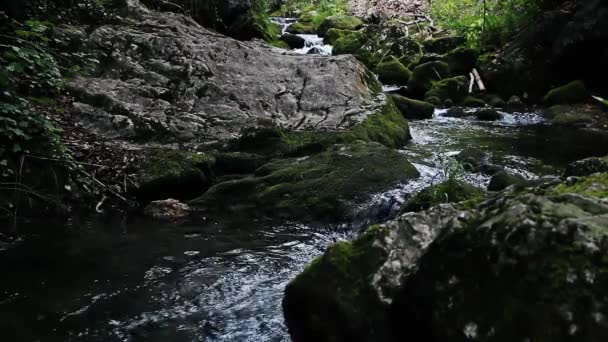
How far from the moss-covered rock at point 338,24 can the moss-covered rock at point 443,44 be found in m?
5.95

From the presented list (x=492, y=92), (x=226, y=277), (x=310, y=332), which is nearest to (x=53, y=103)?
(x=226, y=277)

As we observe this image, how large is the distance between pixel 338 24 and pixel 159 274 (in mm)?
23024

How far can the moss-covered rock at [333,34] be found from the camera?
2415 centimetres

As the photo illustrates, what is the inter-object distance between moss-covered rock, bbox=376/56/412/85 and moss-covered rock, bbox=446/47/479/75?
5.00 ft

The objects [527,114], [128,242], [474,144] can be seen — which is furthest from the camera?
[527,114]

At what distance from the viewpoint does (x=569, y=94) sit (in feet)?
46.8

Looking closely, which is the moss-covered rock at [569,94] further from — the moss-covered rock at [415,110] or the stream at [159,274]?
the stream at [159,274]

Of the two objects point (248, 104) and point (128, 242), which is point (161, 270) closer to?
point (128, 242)

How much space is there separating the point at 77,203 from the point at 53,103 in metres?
2.11

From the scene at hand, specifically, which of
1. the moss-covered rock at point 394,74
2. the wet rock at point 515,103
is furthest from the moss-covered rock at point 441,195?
the moss-covered rock at point 394,74

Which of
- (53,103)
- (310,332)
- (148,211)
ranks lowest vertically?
(148,211)

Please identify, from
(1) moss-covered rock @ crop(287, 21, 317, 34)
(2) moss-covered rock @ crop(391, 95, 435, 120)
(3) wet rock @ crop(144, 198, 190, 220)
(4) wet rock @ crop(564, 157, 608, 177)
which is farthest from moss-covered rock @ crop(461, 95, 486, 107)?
(1) moss-covered rock @ crop(287, 21, 317, 34)

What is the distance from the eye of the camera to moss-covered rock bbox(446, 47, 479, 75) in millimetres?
17500

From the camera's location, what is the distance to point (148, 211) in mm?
6590
